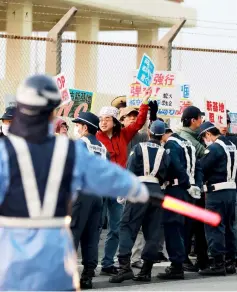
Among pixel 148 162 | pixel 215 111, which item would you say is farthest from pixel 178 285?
pixel 215 111

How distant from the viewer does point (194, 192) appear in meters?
12.7

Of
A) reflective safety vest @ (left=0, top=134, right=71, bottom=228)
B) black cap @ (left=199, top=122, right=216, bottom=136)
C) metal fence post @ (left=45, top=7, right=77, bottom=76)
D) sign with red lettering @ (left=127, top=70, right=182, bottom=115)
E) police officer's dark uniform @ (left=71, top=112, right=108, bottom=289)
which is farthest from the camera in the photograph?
sign with red lettering @ (left=127, top=70, right=182, bottom=115)

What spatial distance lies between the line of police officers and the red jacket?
45 centimetres

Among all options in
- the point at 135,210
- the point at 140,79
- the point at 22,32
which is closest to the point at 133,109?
the point at 140,79

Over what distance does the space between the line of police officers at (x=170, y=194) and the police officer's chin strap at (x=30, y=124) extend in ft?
17.5

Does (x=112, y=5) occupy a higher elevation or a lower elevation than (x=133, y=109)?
higher

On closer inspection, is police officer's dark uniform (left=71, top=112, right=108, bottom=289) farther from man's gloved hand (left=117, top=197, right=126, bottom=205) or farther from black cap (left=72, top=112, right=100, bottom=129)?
man's gloved hand (left=117, top=197, right=126, bottom=205)

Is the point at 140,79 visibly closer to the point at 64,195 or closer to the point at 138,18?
the point at 64,195

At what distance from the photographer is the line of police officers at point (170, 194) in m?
11.7

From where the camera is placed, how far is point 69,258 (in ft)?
20.5

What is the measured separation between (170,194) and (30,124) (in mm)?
6601

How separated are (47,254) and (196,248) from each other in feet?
25.1

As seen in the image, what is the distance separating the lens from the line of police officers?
38.3 feet

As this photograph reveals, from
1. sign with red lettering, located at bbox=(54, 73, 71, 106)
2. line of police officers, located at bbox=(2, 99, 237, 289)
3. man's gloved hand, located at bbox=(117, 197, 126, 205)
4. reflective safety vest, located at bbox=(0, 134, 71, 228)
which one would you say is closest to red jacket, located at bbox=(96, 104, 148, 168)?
line of police officers, located at bbox=(2, 99, 237, 289)
